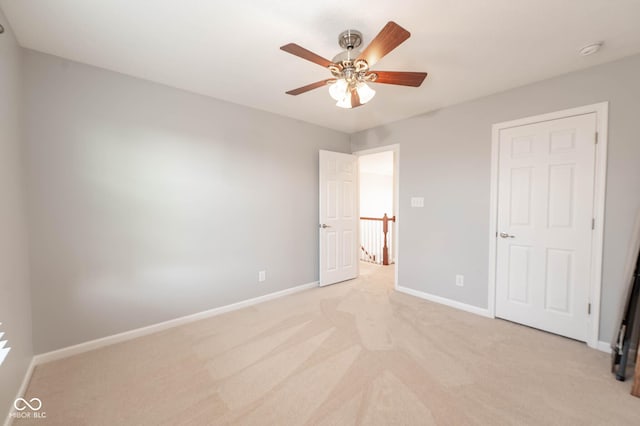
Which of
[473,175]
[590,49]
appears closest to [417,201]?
[473,175]

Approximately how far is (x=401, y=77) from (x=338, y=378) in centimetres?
222

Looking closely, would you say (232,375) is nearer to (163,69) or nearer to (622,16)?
(163,69)

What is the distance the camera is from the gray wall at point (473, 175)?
6.83 ft

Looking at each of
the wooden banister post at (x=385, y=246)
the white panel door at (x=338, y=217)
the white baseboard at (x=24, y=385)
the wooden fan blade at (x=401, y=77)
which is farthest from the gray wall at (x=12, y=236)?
the wooden banister post at (x=385, y=246)

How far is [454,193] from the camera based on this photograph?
3.10 m

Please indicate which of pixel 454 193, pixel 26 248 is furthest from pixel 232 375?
pixel 454 193

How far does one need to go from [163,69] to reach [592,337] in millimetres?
4610

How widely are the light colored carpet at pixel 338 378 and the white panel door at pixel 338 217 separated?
1305 millimetres

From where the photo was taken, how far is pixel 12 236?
163cm

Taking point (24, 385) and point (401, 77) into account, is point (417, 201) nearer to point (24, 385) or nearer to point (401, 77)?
point (401, 77)

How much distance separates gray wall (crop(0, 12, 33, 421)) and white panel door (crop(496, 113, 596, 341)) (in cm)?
411

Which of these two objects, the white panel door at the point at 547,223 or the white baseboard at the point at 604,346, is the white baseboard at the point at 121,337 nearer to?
the white panel door at the point at 547,223

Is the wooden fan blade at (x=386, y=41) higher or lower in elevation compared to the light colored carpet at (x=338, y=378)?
higher

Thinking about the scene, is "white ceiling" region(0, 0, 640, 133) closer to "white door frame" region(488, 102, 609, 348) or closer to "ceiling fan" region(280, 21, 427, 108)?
"ceiling fan" region(280, 21, 427, 108)
